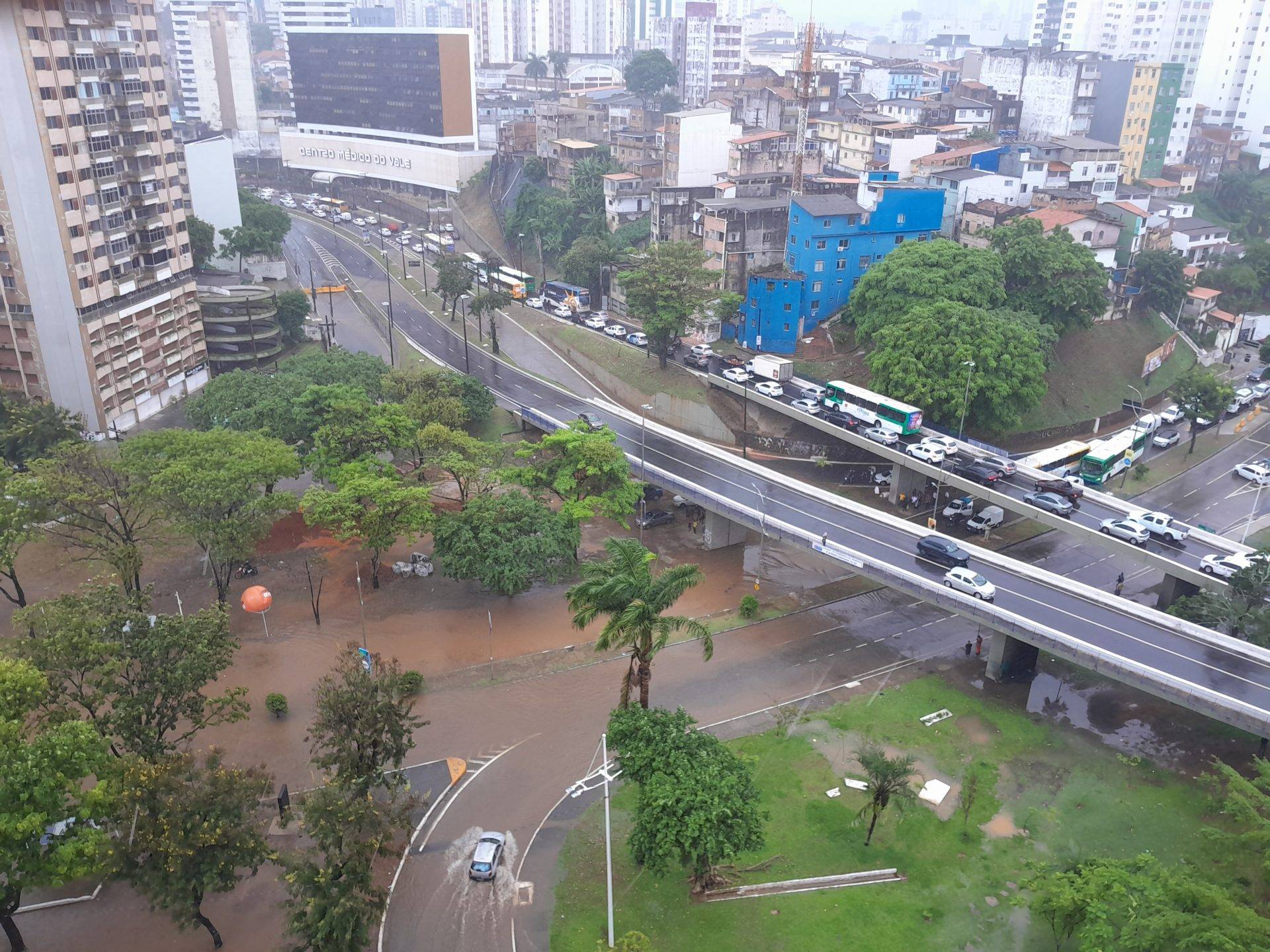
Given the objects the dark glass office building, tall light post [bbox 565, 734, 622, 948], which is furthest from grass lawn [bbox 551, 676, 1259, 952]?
the dark glass office building

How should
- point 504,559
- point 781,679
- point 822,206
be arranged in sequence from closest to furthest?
point 781,679 < point 504,559 < point 822,206

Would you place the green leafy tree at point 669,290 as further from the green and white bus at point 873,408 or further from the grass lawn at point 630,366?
the green and white bus at point 873,408

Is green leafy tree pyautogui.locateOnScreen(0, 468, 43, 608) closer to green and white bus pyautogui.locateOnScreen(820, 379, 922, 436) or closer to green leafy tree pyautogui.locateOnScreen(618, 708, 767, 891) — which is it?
green leafy tree pyautogui.locateOnScreen(618, 708, 767, 891)

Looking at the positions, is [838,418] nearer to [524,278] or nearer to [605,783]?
[605,783]

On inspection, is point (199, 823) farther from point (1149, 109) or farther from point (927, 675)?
point (1149, 109)

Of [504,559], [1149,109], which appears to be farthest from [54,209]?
[1149,109]
